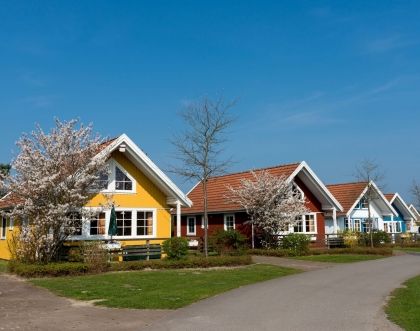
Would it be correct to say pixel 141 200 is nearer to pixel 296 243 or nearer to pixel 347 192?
pixel 296 243

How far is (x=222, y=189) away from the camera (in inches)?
1427

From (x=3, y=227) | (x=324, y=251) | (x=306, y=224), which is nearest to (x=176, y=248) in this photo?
(x=3, y=227)

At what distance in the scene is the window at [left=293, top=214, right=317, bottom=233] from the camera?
113 feet

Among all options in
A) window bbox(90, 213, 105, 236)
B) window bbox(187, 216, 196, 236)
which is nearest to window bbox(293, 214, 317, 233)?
window bbox(187, 216, 196, 236)

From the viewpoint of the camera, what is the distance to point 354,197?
137ft

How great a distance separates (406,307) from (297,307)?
2548 millimetres

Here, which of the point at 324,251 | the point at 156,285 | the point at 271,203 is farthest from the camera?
the point at 271,203

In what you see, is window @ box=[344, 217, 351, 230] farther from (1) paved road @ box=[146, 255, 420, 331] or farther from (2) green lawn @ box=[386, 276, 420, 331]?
(2) green lawn @ box=[386, 276, 420, 331]

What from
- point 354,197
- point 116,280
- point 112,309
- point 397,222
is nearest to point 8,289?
point 116,280

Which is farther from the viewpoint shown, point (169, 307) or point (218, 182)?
point (218, 182)

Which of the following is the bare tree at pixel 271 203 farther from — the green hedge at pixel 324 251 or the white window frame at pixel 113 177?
the white window frame at pixel 113 177

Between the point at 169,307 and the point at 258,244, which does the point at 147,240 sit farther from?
the point at 169,307

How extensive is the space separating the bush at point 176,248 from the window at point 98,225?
3605mm

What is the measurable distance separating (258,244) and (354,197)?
13.5 m
